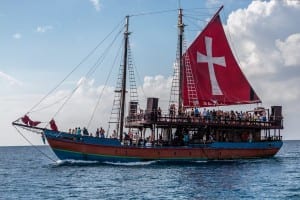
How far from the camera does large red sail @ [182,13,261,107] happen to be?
55375mm

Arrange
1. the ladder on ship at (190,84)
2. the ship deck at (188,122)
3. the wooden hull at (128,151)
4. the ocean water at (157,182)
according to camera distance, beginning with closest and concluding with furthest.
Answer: the ocean water at (157,182) < the wooden hull at (128,151) < the ship deck at (188,122) < the ladder on ship at (190,84)

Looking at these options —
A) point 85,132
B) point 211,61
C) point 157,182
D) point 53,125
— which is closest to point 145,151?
point 85,132

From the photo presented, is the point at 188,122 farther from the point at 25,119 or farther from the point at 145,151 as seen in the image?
the point at 25,119

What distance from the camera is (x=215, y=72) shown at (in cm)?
5659

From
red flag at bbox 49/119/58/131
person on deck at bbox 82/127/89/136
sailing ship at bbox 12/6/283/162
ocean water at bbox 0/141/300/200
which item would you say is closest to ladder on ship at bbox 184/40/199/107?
sailing ship at bbox 12/6/283/162

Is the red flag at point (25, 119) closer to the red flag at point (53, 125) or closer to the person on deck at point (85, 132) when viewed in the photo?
the red flag at point (53, 125)

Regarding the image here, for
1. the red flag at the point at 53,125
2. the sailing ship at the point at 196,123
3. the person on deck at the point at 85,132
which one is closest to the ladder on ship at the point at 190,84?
the sailing ship at the point at 196,123

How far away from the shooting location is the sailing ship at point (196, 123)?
47.0m

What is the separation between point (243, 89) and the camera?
57.0 metres

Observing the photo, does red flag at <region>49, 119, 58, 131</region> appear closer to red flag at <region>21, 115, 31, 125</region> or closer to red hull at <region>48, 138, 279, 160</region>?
red hull at <region>48, 138, 279, 160</region>

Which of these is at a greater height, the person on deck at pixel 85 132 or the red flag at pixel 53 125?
the red flag at pixel 53 125

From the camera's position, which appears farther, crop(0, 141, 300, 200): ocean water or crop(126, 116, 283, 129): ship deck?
crop(126, 116, 283, 129): ship deck

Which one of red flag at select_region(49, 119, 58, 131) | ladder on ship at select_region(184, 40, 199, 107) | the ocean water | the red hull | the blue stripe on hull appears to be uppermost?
ladder on ship at select_region(184, 40, 199, 107)

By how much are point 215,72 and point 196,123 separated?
8906mm
